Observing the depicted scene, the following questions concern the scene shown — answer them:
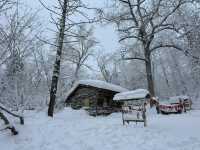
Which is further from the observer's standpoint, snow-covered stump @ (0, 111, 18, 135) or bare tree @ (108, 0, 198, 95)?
bare tree @ (108, 0, 198, 95)

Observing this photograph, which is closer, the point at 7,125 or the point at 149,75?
the point at 7,125

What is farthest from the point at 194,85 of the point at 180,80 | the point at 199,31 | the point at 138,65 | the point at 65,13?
the point at 65,13

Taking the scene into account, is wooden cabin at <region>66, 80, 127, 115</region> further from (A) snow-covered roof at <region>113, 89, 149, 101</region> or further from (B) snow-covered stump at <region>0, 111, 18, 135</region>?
(B) snow-covered stump at <region>0, 111, 18, 135</region>

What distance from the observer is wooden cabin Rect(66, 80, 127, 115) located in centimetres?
2711

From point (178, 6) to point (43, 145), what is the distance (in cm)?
2084

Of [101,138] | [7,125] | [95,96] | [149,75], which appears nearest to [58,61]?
[7,125]

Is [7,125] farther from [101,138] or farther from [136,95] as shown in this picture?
[136,95]

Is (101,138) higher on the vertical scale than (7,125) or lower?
lower

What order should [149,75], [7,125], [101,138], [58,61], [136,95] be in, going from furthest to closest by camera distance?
[149,75] → [58,61] → [136,95] → [7,125] → [101,138]

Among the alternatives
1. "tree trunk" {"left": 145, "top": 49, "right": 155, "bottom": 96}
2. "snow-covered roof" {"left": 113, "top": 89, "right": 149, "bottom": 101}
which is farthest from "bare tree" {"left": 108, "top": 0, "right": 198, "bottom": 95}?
"snow-covered roof" {"left": 113, "top": 89, "right": 149, "bottom": 101}

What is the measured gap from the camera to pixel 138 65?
57.6 m

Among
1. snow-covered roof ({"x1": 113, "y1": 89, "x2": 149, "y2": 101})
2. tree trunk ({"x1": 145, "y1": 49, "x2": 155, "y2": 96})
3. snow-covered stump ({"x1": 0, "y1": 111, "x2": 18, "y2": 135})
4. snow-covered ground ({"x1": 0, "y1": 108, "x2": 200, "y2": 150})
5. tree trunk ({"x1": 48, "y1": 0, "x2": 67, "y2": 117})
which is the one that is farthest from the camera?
tree trunk ({"x1": 145, "y1": 49, "x2": 155, "y2": 96})

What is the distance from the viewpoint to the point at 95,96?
28.2 metres

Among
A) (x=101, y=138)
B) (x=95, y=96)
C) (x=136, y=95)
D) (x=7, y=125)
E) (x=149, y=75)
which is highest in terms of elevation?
(x=149, y=75)
